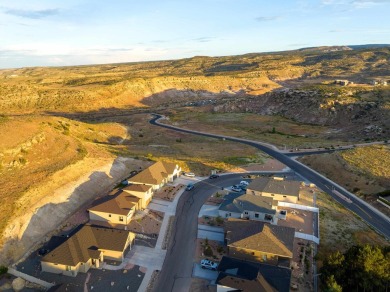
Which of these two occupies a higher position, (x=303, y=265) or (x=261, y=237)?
(x=261, y=237)

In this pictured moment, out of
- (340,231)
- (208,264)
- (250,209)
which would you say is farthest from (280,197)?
(208,264)

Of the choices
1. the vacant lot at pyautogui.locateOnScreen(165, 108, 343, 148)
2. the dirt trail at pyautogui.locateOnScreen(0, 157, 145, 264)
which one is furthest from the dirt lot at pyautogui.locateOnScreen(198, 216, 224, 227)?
the vacant lot at pyautogui.locateOnScreen(165, 108, 343, 148)

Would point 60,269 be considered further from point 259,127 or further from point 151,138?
point 259,127

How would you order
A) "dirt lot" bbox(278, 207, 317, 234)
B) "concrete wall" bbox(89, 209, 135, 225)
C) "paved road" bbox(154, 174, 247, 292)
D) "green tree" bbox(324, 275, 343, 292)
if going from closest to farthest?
"green tree" bbox(324, 275, 343, 292), "paved road" bbox(154, 174, 247, 292), "dirt lot" bbox(278, 207, 317, 234), "concrete wall" bbox(89, 209, 135, 225)

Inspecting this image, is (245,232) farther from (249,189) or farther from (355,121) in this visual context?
→ (355,121)

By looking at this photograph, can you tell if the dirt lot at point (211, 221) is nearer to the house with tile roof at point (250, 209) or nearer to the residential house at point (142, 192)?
the house with tile roof at point (250, 209)

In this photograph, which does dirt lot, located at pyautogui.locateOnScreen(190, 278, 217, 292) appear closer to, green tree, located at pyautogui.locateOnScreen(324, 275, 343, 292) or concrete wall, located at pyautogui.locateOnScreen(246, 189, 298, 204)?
green tree, located at pyautogui.locateOnScreen(324, 275, 343, 292)

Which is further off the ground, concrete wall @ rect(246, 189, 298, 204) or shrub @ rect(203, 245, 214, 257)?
concrete wall @ rect(246, 189, 298, 204)
